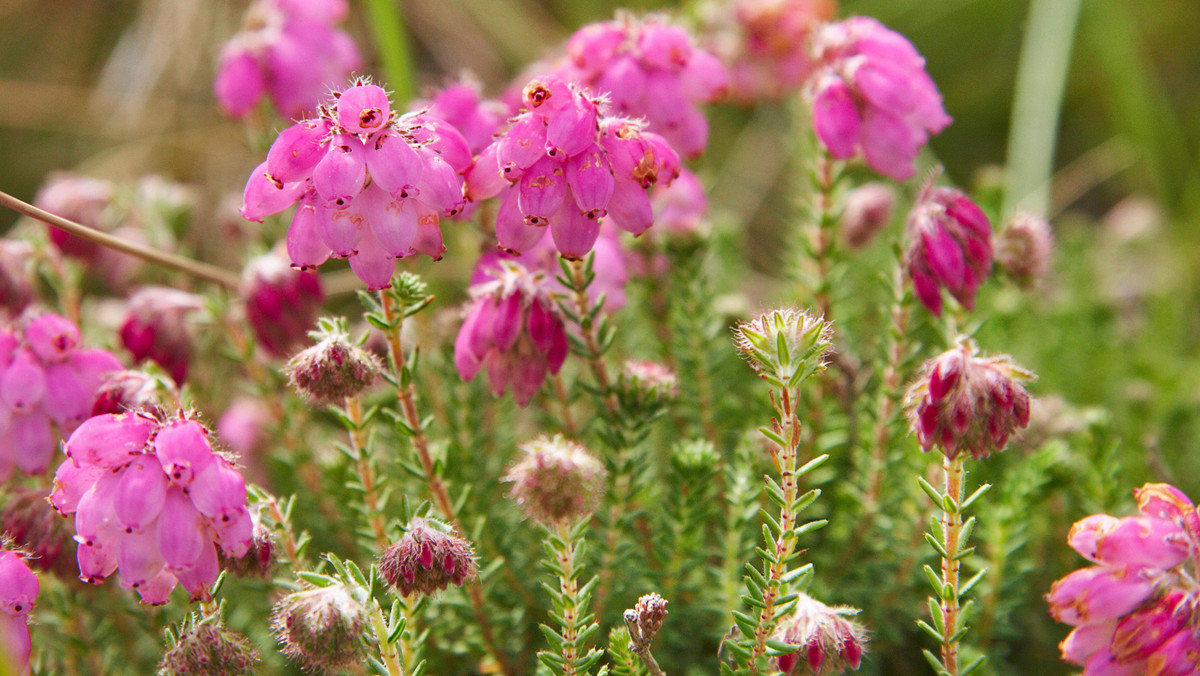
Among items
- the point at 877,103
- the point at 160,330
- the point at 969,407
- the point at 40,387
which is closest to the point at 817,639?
the point at 969,407

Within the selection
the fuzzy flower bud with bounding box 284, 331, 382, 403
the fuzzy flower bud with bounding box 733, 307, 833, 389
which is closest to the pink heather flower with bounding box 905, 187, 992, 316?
the fuzzy flower bud with bounding box 733, 307, 833, 389

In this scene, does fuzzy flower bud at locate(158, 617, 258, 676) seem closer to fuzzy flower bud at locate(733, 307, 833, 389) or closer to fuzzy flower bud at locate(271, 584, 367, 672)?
fuzzy flower bud at locate(271, 584, 367, 672)

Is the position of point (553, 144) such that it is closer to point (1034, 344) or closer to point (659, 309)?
point (659, 309)

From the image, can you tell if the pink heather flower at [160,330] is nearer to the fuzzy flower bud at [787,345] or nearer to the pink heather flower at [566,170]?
the pink heather flower at [566,170]

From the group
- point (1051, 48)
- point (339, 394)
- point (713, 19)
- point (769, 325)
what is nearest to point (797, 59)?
point (713, 19)

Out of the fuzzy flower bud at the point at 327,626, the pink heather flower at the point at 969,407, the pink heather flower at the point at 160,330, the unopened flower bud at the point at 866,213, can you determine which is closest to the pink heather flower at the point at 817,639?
the pink heather flower at the point at 969,407

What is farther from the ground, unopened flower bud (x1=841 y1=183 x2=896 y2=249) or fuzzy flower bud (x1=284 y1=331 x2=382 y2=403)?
unopened flower bud (x1=841 y1=183 x2=896 y2=249)

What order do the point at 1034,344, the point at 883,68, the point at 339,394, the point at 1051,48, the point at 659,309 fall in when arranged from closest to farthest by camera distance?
1. the point at 339,394
2. the point at 883,68
3. the point at 659,309
4. the point at 1034,344
5. the point at 1051,48
